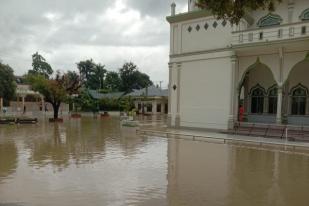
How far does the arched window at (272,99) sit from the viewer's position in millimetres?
24244

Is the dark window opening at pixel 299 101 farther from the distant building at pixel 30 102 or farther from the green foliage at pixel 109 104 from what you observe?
the distant building at pixel 30 102

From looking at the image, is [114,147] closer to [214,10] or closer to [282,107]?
[214,10]

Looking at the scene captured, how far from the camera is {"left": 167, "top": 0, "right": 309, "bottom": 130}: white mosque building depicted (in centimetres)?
2211

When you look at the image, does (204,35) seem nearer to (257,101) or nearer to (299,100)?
(257,101)

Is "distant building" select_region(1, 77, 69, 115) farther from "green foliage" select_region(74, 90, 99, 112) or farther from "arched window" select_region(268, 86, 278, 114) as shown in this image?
"arched window" select_region(268, 86, 278, 114)

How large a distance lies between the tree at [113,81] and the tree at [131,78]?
1.49m

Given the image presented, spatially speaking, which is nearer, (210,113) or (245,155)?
(245,155)

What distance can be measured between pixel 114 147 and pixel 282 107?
12.9 meters

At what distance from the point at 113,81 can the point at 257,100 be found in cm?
5806

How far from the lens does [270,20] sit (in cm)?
2380

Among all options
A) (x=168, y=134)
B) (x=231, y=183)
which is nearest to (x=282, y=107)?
(x=168, y=134)

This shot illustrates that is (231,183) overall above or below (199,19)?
below

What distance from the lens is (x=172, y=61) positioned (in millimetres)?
27578

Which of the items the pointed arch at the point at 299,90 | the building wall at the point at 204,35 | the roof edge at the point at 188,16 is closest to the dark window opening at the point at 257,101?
the pointed arch at the point at 299,90
